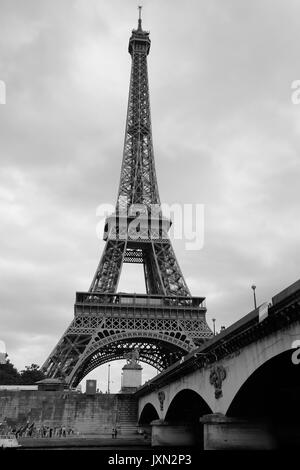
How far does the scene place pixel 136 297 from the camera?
229 feet

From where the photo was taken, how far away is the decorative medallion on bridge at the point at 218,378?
21.5 m

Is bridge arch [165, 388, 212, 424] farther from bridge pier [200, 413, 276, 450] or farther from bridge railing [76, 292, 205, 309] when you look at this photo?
bridge railing [76, 292, 205, 309]

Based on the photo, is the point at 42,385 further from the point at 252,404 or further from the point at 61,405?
the point at 252,404

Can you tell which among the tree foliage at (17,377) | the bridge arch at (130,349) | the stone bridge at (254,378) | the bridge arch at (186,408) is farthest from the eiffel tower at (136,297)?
the stone bridge at (254,378)

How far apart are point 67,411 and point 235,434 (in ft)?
136

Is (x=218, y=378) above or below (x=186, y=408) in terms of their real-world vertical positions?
above

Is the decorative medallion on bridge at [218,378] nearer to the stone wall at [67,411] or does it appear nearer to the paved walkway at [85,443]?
the paved walkway at [85,443]

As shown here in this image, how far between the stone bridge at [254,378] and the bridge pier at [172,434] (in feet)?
27.8

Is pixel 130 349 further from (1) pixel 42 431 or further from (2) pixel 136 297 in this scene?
(1) pixel 42 431

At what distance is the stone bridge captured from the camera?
51.4ft

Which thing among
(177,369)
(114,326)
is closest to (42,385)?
(114,326)

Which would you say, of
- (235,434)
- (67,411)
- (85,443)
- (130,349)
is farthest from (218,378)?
(130,349)

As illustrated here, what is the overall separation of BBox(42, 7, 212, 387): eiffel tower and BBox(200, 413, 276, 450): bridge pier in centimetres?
3856

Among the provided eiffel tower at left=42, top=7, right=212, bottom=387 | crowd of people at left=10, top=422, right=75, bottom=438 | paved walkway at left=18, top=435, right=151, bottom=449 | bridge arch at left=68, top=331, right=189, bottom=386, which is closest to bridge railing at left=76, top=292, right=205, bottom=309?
eiffel tower at left=42, top=7, right=212, bottom=387
